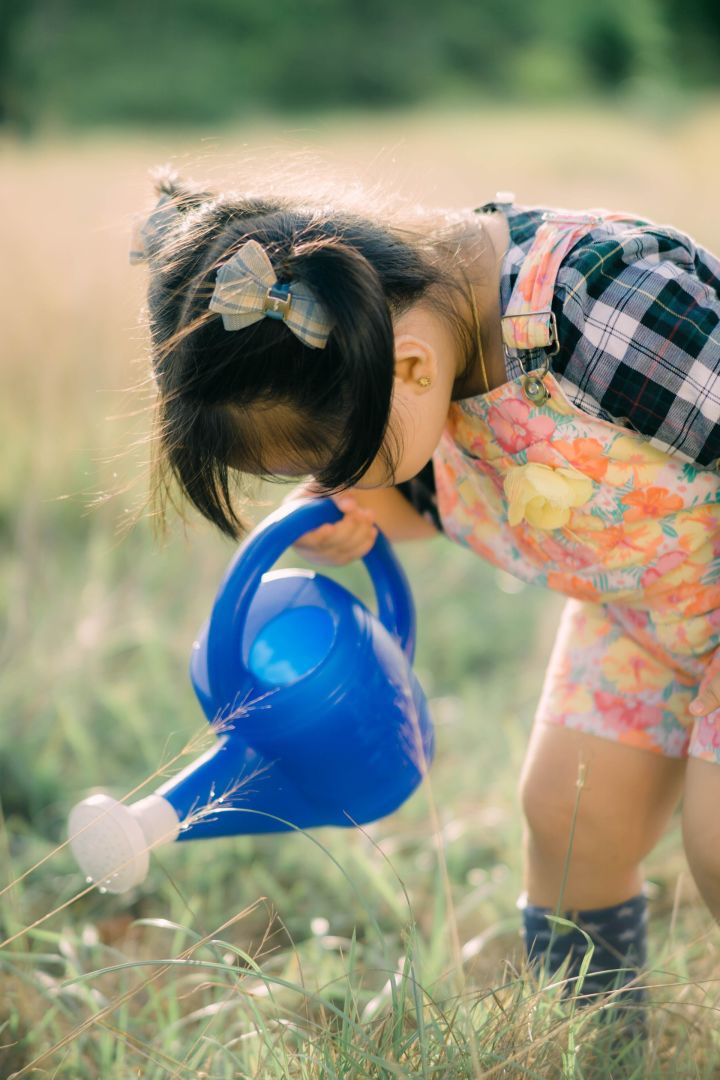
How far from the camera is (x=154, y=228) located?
4.04 feet

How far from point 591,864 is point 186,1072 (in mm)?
560

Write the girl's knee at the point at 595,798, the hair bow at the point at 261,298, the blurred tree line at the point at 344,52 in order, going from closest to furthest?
the hair bow at the point at 261,298 → the girl's knee at the point at 595,798 → the blurred tree line at the point at 344,52

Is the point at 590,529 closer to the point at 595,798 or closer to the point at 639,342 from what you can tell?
the point at 639,342

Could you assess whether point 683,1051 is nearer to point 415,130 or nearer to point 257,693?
point 257,693

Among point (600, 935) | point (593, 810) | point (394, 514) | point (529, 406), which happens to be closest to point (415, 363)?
point (529, 406)

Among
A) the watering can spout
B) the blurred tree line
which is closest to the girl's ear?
the watering can spout

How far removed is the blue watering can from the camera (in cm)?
122

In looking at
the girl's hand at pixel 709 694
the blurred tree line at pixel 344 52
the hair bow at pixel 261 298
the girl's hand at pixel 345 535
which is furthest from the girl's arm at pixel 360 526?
the blurred tree line at pixel 344 52

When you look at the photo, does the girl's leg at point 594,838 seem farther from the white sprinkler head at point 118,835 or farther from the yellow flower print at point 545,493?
the white sprinkler head at point 118,835

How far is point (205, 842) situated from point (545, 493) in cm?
99

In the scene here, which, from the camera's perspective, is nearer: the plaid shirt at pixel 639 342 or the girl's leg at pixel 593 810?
the plaid shirt at pixel 639 342

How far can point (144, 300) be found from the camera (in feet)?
4.06

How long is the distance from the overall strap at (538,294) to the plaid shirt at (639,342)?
0.01 m

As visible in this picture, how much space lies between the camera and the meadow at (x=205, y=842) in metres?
1.14
